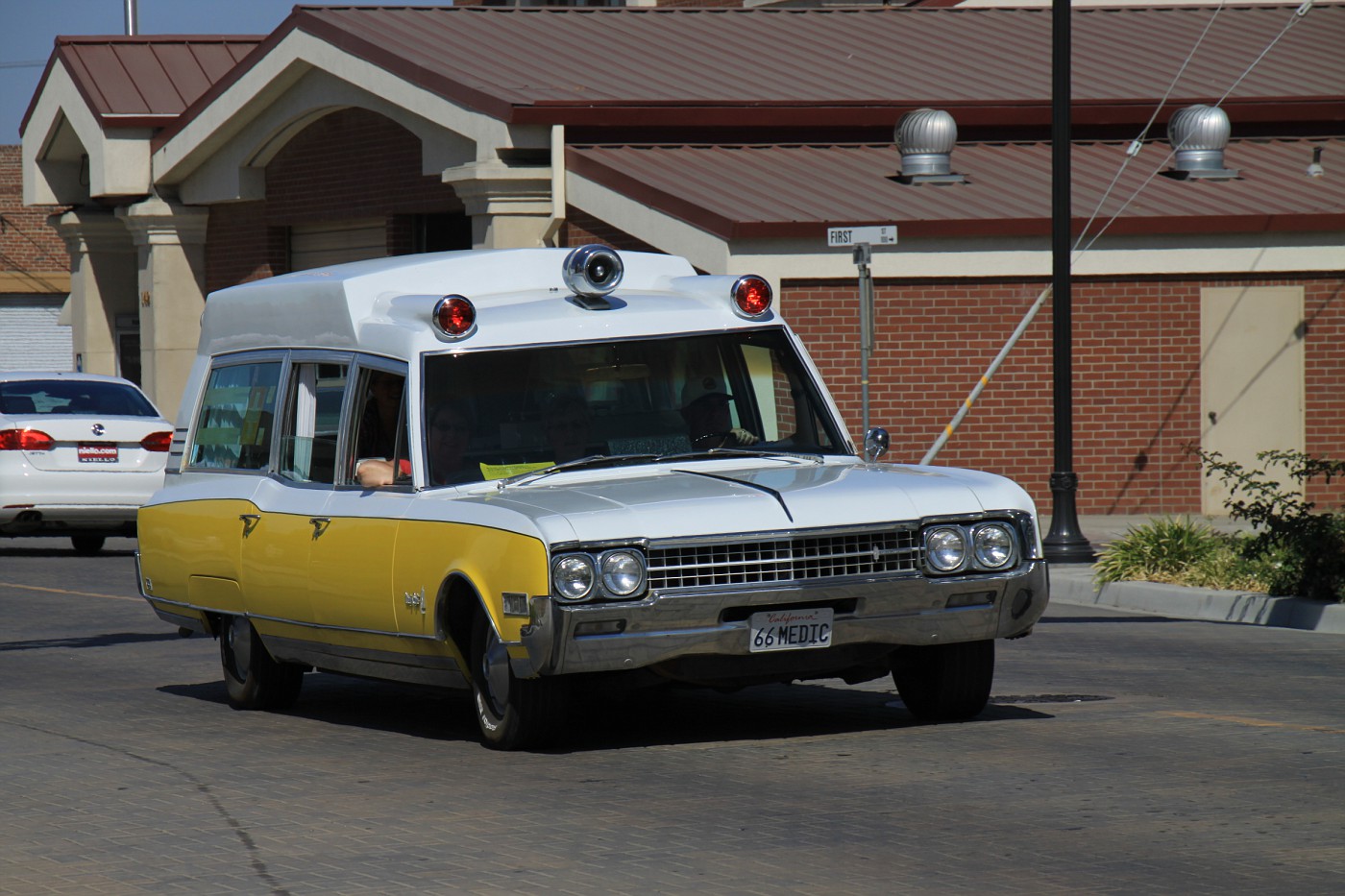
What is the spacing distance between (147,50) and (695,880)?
102ft

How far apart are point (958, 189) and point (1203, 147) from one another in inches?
116

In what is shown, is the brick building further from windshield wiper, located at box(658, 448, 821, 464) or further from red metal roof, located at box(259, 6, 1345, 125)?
windshield wiper, located at box(658, 448, 821, 464)

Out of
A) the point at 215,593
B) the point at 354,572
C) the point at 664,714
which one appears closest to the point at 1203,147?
the point at 664,714

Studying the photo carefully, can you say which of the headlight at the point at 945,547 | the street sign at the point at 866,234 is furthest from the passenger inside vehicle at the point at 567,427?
the street sign at the point at 866,234

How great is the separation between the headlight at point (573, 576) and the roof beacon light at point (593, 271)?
73.6 inches

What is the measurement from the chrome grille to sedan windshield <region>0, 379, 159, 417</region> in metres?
13.8

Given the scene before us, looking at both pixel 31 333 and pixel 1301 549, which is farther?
pixel 31 333

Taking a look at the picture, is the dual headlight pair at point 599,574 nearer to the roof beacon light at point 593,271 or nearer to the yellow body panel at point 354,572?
the yellow body panel at point 354,572

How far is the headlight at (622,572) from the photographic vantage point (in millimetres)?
7879

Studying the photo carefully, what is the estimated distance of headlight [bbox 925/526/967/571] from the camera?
27.3 ft

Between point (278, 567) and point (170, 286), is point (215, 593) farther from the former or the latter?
point (170, 286)

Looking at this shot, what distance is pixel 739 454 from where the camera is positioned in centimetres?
912

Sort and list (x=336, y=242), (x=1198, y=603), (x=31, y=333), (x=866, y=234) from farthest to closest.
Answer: (x=31, y=333) → (x=336, y=242) → (x=866, y=234) → (x=1198, y=603)

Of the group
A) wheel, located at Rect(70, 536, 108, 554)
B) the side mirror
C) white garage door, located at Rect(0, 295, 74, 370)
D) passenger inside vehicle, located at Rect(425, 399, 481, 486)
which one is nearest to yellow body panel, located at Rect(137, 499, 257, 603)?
passenger inside vehicle, located at Rect(425, 399, 481, 486)
